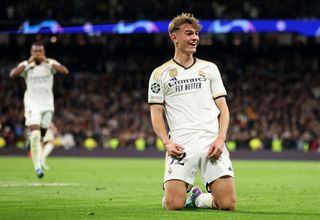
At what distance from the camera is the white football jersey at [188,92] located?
10.6 metres

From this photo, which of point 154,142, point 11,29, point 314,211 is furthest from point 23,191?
point 11,29

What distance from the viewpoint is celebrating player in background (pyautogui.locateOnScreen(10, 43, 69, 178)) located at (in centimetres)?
1789

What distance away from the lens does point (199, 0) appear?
40000mm

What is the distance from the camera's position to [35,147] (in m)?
17.8

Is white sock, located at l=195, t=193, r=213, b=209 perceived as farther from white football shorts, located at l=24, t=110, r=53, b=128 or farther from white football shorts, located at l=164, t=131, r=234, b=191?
white football shorts, located at l=24, t=110, r=53, b=128

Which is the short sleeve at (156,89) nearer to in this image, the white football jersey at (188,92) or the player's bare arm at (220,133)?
the white football jersey at (188,92)

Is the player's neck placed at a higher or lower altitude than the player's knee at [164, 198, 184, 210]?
higher

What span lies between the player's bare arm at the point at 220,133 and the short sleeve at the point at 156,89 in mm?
713

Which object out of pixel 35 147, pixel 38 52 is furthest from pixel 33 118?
pixel 38 52

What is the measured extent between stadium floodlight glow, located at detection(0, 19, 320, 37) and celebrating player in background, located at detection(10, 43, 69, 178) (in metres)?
18.6

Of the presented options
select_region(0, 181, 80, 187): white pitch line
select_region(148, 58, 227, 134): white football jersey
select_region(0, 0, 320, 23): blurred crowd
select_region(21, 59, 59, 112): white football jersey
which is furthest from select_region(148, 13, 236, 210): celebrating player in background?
select_region(0, 0, 320, 23): blurred crowd

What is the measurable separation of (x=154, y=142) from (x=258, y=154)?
5.34 metres

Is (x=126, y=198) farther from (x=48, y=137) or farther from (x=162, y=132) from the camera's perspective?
(x=48, y=137)

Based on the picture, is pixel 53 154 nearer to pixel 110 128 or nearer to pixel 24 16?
pixel 110 128
